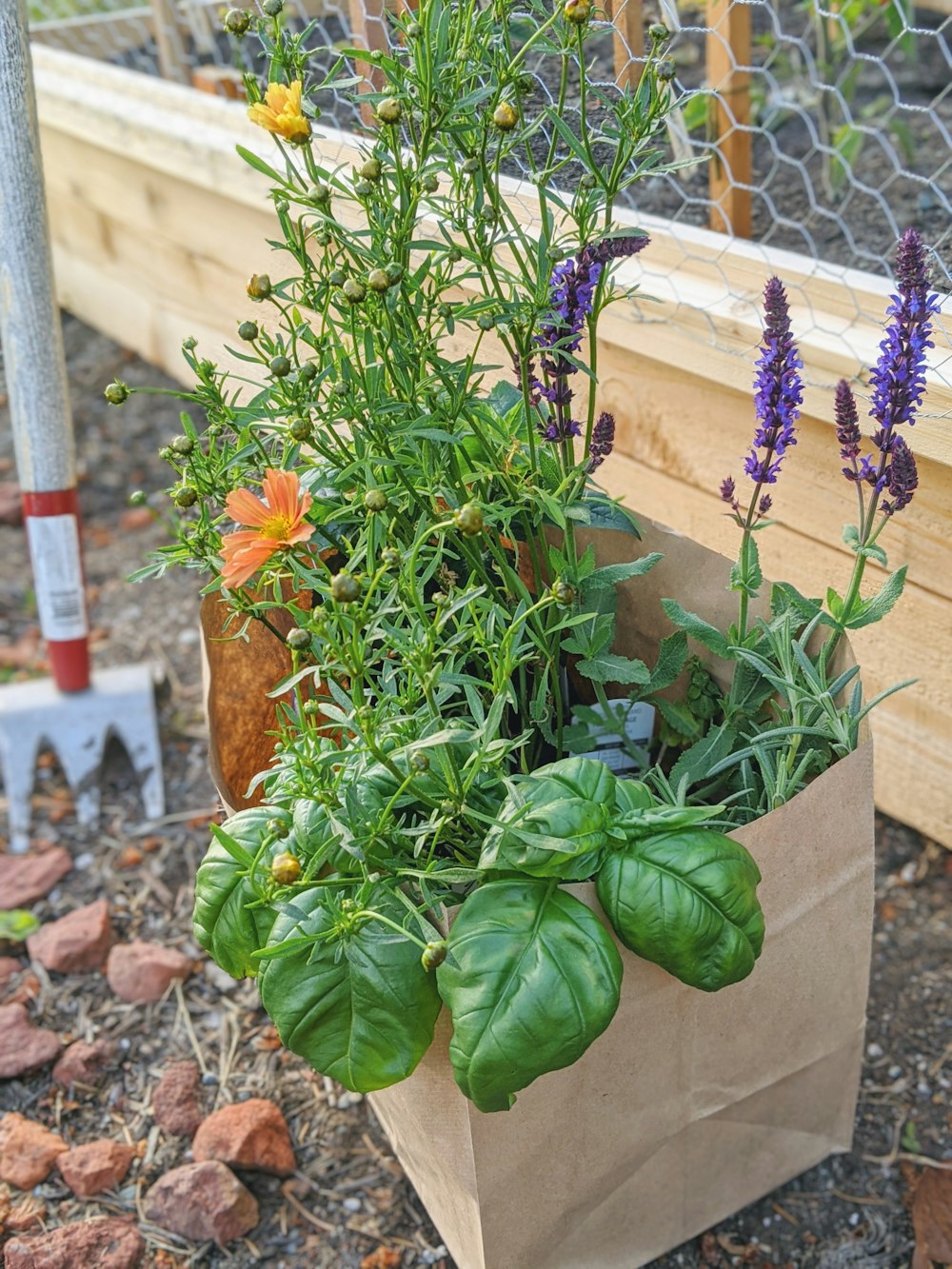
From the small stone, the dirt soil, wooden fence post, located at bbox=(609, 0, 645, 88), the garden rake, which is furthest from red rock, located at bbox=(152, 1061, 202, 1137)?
wooden fence post, located at bbox=(609, 0, 645, 88)

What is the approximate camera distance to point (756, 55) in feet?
7.09

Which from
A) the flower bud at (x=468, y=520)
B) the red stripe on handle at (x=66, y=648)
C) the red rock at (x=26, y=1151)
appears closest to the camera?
the flower bud at (x=468, y=520)

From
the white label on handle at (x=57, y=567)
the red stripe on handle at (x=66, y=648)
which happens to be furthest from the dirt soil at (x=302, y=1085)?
the white label on handle at (x=57, y=567)

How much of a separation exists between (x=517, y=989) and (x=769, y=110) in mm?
A: 1609

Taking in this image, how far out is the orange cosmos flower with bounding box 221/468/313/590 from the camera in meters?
0.75

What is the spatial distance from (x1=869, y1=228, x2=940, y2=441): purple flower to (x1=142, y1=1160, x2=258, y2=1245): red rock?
81 centimetres

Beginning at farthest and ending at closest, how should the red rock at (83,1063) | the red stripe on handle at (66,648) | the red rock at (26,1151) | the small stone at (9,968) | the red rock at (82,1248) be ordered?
the red stripe on handle at (66,648) → the small stone at (9,968) → the red rock at (83,1063) → the red rock at (26,1151) → the red rock at (82,1248)

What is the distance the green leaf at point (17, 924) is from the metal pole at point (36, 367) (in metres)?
0.32

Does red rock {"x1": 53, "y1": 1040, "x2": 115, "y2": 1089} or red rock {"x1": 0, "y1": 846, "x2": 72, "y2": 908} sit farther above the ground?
red rock {"x1": 0, "y1": 846, "x2": 72, "y2": 908}

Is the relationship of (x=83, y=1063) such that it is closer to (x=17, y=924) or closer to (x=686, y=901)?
(x=17, y=924)

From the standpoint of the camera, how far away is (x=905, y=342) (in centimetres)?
80

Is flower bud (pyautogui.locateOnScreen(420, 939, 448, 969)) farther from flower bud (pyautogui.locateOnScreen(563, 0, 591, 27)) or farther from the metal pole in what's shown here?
the metal pole

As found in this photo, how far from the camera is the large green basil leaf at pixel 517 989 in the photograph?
739mm

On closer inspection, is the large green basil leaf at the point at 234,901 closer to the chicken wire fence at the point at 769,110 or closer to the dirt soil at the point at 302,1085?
the dirt soil at the point at 302,1085
